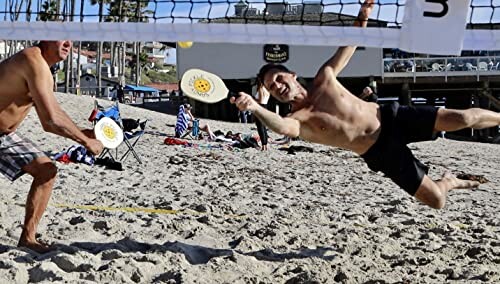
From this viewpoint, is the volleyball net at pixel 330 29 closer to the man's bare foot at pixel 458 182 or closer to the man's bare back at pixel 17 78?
the man's bare back at pixel 17 78

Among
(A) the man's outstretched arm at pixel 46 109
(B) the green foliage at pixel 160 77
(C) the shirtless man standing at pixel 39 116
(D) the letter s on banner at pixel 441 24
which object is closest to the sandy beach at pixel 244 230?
(C) the shirtless man standing at pixel 39 116

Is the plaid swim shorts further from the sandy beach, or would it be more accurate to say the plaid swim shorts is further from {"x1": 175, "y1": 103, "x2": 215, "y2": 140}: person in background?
{"x1": 175, "y1": 103, "x2": 215, "y2": 140}: person in background

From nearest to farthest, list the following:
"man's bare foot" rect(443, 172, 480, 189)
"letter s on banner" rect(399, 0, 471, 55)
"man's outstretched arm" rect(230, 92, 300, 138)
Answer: "letter s on banner" rect(399, 0, 471, 55) → "man's outstretched arm" rect(230, 92, 300, 138) → "man's bare foot" rect(443, 172, 480, 189)

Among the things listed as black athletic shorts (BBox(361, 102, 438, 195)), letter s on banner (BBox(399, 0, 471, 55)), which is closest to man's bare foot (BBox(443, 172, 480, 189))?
black athletic shorts (BBox(361, 102, 438, 195))

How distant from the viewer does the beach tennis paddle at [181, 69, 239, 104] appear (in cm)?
784

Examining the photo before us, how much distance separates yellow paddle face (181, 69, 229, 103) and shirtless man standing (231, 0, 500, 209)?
3.41 metres

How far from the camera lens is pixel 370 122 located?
4.16 metres

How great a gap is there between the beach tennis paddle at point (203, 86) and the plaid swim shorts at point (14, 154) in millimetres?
3442

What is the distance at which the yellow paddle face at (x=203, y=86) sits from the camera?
7.86 m

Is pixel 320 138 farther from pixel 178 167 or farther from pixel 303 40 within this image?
pixel 178 167

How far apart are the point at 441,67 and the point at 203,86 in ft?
68.6

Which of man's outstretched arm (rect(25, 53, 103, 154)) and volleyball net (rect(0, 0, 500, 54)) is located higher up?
volleyball net (rect(0, 0, 500, 54))

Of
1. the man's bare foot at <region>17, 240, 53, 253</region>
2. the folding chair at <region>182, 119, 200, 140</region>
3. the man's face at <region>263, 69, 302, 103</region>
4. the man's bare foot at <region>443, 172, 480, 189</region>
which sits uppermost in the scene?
the man's face at <region>263, 69, 302, 103</region>

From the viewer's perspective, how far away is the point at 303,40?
3.68 m
